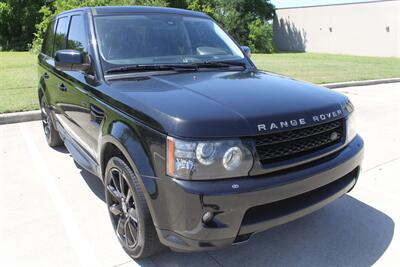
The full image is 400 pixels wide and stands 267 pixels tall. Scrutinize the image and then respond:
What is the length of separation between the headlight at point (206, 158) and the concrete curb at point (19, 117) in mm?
5822

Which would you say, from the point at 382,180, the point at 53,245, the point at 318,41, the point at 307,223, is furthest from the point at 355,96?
the point at 318,41

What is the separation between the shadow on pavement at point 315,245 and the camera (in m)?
3.07

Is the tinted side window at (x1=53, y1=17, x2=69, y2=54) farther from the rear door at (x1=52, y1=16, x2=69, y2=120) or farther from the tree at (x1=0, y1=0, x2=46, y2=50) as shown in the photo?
the tree at (x1=0, y1=0, x2=46, y2=50)

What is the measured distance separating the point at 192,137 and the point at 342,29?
36460 mm

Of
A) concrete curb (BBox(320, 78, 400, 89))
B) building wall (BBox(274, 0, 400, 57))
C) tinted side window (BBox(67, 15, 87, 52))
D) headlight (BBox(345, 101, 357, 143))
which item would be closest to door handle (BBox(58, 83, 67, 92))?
tinted side window (BBox(67, 15, 87, 52))

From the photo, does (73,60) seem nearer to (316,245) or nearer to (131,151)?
(131,151)

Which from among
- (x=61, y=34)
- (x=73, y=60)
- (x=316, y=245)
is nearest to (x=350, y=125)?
(x=316, y=245)

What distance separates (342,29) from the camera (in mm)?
35438

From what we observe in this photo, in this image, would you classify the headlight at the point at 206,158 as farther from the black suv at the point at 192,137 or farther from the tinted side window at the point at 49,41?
the tinted side window at the point at 49,41

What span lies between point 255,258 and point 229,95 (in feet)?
4.13

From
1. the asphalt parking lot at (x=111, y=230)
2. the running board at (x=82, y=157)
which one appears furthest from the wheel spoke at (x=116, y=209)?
the running board at (x=82, y=157)

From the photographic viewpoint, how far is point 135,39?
375 cm

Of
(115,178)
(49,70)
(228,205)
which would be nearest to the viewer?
(228,205)

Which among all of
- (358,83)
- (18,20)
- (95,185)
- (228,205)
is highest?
(228,205)
